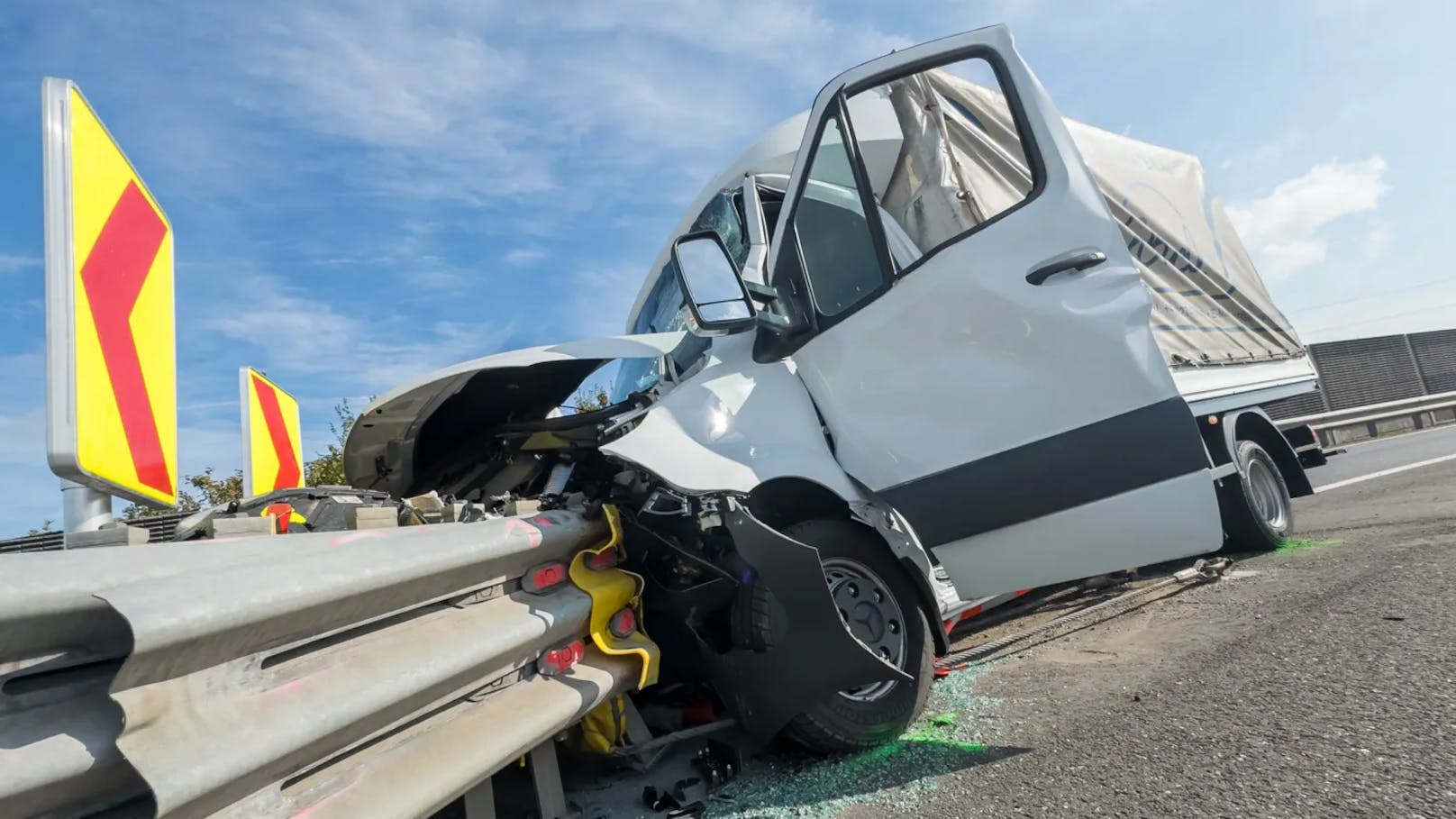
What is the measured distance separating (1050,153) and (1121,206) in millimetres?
1553

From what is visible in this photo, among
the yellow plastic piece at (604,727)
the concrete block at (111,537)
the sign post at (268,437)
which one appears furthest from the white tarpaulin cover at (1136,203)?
the sign post at (268,437)

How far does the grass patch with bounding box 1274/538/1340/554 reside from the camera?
5.22 metres

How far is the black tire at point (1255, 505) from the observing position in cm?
523

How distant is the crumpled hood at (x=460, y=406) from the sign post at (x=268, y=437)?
0.42m

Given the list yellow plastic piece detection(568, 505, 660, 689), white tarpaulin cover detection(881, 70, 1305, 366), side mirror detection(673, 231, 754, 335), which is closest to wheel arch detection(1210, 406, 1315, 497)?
white tarpaulin cover detection(881, 70, 1305, 366)

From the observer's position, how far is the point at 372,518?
213cm

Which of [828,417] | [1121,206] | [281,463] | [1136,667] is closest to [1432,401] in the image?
[1121,206]

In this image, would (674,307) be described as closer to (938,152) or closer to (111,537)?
(938,152)

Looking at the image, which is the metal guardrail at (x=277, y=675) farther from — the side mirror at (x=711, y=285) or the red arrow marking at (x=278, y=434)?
the red arrow marking at (x=278, y=434)

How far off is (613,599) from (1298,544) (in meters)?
5.09

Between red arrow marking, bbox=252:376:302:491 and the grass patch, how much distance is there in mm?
6137

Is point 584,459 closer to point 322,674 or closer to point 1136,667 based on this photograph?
point 322,674

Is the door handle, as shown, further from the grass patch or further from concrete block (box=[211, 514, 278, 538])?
the grass patch

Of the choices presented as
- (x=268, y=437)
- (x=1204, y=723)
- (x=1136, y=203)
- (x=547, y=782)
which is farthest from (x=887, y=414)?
(x=268, y=437)
